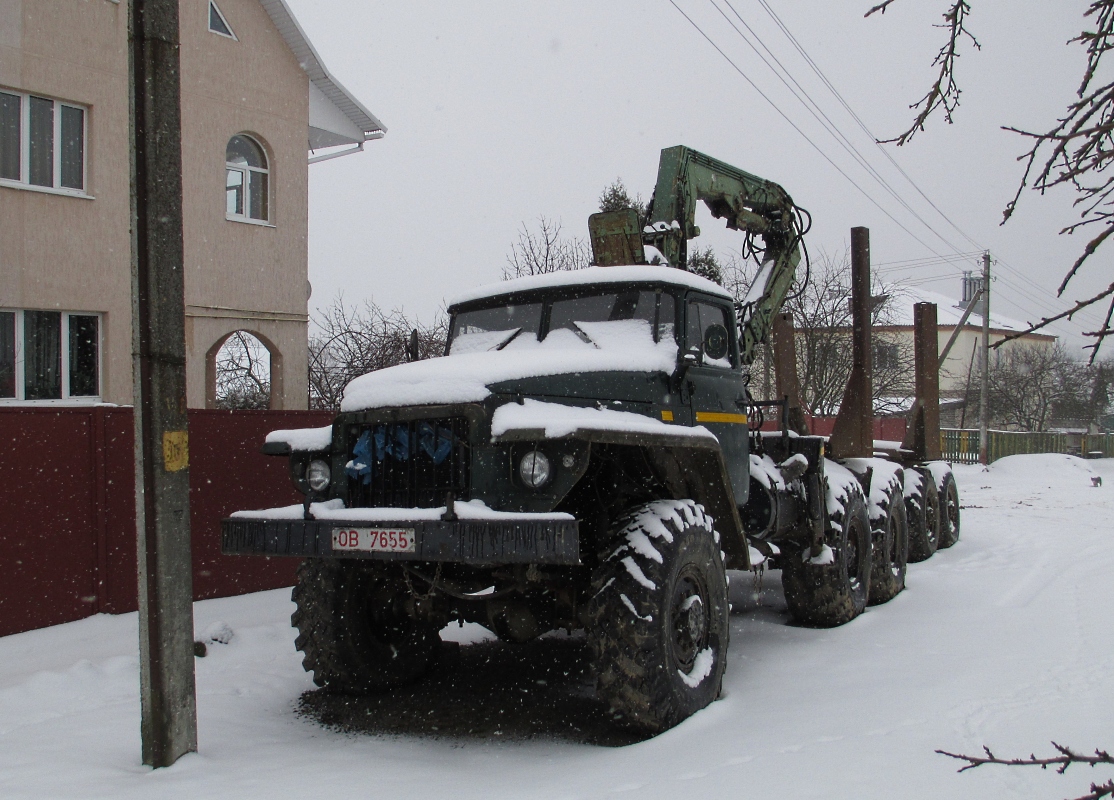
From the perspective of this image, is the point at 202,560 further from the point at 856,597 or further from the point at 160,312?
the point at 856,597

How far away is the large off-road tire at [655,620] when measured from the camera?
4395 millimetres

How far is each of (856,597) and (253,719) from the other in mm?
4709

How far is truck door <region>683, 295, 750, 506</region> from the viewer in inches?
228

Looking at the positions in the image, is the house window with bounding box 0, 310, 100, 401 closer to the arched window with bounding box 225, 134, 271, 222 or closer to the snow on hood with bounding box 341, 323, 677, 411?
the arched window with bounding box 225, 134, 271, 222

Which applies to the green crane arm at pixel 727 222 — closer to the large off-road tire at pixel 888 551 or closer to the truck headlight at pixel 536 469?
the large off-road tire at pixel 888 551

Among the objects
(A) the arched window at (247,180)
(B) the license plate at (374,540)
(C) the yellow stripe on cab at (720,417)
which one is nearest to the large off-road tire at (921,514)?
(C) the yellow stripe on cab at (720,417)

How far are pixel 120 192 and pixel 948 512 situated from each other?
1133 centimetres

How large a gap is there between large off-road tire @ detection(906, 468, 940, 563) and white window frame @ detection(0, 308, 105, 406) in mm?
9492

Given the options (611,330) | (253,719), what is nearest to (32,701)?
(253,719)

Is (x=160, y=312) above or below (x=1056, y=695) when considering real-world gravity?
above

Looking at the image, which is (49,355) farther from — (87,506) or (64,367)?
(87,506)

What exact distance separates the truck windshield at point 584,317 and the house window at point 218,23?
9.42 metres

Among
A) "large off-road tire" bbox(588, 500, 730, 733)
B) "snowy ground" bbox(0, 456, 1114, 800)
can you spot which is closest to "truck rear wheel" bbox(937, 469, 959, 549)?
"snowy ground" bbox(0, 456, 1114, 800)

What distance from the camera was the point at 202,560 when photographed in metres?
7.59
